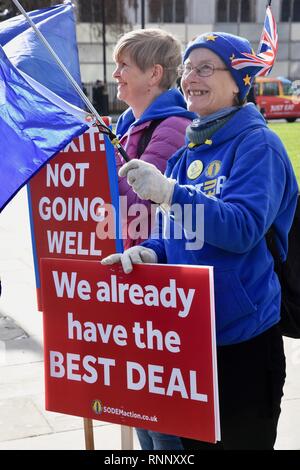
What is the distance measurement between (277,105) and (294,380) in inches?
1249

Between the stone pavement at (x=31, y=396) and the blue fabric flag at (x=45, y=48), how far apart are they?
5.51 ft

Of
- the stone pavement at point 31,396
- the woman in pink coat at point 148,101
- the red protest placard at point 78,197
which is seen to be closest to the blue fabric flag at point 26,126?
the woman in pink coat at point 148,101

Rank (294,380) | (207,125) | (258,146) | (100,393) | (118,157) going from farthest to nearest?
(294,380), (118,157), (100,393), (207,125), (258,146)

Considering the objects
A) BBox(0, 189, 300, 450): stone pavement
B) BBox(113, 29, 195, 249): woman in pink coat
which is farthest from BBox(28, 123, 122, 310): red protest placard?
BBox(0, 189, 300, 450): stone pavement

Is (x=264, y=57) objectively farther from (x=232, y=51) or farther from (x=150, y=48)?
(x=150, y=48)

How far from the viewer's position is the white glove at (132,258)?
2426mm

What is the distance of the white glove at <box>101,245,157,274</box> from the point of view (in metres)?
2.43

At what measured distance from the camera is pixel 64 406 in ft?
8.70

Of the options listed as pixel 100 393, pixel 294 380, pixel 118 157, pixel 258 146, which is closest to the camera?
pixel 258 146

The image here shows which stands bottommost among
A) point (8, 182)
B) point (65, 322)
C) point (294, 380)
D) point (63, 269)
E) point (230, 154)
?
point (294, 380)

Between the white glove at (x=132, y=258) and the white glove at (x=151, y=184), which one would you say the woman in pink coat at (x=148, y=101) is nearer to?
the white glove at (x=132, y=258)

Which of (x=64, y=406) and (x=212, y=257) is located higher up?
(x=212, y=257)

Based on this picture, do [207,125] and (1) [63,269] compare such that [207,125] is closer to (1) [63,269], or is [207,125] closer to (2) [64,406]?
(1) [63,269]

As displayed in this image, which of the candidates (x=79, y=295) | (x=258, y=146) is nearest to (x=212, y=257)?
(x=258, y=146)
